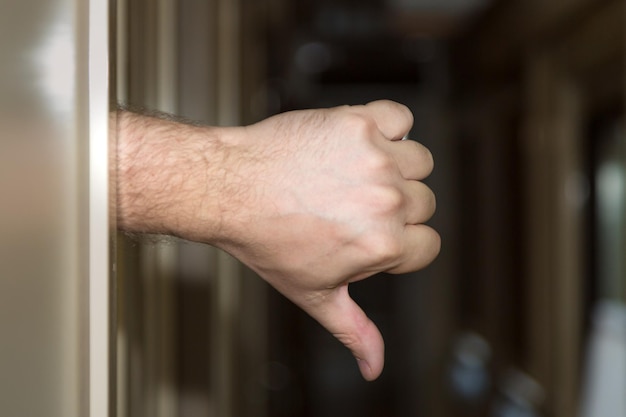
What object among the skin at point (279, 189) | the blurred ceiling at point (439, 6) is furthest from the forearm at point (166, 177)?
the blurred ceiling at point (439, 6)

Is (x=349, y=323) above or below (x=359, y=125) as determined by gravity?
below

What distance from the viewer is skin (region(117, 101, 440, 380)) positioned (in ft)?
2.21

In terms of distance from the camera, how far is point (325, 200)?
0.67 meters

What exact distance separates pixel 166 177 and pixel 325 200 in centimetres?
15

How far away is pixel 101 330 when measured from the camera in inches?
22.0

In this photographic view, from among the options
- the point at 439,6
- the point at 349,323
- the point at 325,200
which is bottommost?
the point at 349,323

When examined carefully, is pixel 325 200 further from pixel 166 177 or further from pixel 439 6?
pixel 439 6

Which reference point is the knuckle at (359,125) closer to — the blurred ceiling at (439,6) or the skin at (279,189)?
the skin at (279,189)

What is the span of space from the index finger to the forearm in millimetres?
150

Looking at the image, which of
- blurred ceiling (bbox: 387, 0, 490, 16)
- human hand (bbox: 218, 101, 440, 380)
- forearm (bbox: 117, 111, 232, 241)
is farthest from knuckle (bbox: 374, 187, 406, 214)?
blurred ceiling (bbox: 387, 0, 490, 16)

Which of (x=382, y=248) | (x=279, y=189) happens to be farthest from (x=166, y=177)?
(x=382, y=248)

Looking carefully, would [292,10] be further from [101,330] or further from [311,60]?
[101,330]

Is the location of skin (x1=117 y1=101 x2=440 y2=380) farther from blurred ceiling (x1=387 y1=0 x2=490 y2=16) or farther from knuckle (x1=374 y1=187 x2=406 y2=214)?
blurred ceiling (x1=387 y1=0 x2=490 y2=16)

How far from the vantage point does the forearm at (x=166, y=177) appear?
0.67 metres
